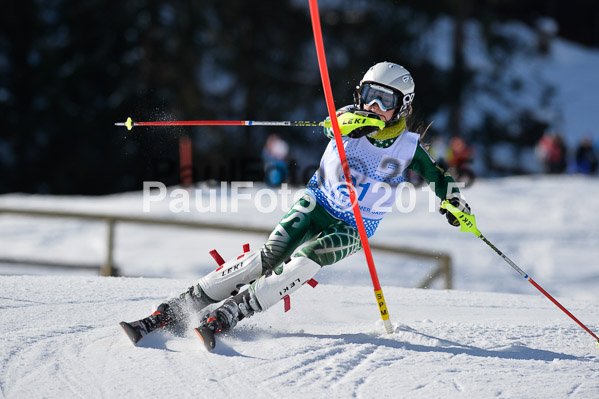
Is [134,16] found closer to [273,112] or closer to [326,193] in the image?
[273,112]

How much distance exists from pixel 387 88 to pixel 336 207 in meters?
0.73

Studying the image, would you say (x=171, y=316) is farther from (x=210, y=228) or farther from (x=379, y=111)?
(x=210, y=228)

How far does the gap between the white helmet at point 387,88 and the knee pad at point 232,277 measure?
1.08 meters

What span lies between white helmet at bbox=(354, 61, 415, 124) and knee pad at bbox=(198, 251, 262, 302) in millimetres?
1080

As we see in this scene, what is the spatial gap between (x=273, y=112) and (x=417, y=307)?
60.8ft

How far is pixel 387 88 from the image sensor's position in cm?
415

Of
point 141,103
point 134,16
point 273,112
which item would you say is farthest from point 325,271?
point 134,16

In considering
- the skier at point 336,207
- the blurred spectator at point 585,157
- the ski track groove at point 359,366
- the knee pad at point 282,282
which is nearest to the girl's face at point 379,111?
the skier at point 336,207

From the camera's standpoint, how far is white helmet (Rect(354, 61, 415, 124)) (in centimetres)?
414

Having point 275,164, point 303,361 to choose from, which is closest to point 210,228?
point 303,361

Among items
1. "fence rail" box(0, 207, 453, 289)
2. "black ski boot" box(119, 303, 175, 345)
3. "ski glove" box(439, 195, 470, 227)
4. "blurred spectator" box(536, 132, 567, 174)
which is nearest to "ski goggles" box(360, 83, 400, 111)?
"ski glove" box(439, 195, 470, 227)

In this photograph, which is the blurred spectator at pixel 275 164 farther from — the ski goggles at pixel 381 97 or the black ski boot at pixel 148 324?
the black ski boot at pixel 148 324

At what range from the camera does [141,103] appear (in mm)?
4734

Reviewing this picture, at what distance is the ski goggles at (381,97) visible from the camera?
13.6ft
